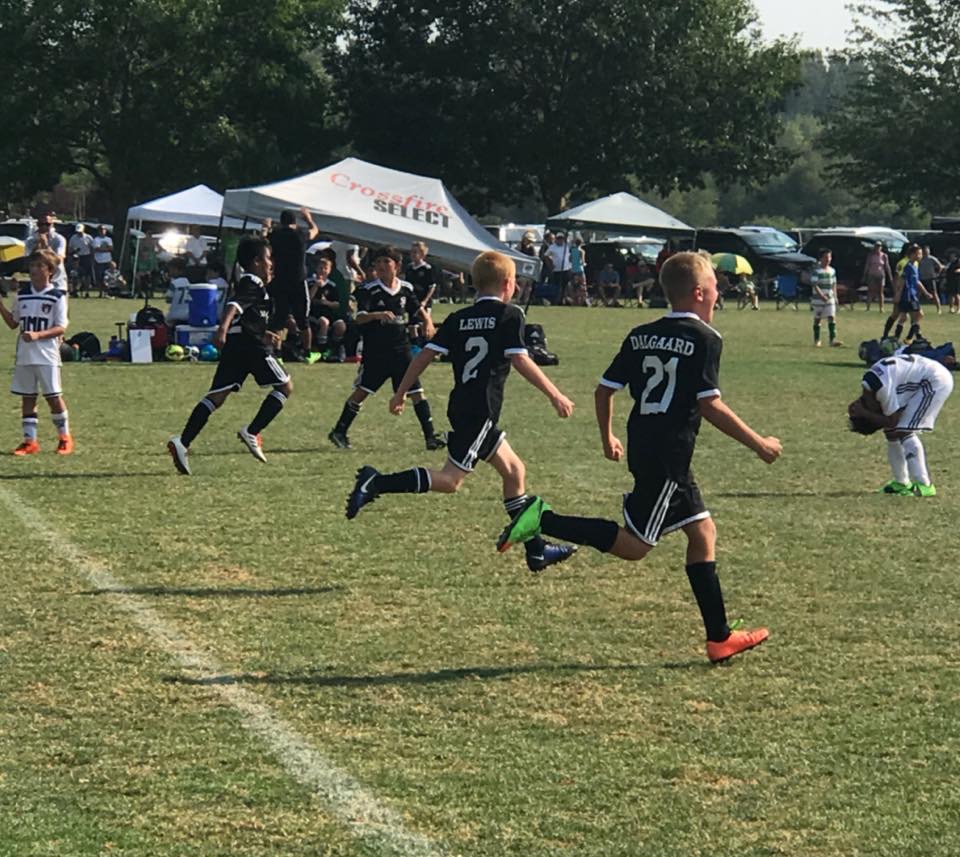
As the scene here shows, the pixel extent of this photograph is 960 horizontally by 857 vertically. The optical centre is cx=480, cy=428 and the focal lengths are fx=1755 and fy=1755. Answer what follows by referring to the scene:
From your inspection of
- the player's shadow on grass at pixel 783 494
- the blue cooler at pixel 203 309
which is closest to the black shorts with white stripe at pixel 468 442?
the player's shadow on grass at pixel 783 494

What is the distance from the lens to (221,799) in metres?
5.59

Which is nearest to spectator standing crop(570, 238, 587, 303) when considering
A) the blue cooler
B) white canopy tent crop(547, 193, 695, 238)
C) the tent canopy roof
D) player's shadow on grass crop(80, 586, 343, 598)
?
white canopy tent crop(547, 193, 695, 238)

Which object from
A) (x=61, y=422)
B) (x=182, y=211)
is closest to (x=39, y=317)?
(x=61, y=422)

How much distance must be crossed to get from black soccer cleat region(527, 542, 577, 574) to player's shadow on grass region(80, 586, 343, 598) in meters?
1.00

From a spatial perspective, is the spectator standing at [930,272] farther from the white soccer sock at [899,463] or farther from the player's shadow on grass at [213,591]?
the player's shadow on grass at [213,591]

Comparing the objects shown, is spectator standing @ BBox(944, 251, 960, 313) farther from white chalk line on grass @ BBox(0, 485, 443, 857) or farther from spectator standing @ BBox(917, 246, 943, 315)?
white chalk line on grass @ BBox(0, 485, 443, 857)

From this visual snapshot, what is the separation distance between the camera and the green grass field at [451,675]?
5445 millimetres

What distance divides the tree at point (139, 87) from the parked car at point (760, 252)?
52.1 ft

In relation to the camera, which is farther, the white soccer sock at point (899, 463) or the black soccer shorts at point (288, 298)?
the black soccer shorts at point (288, 298)

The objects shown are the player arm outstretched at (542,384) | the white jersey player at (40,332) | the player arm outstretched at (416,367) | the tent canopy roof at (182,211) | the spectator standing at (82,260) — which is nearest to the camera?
the player arm outstretched at (542,384)

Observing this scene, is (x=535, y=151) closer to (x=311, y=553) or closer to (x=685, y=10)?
(x=685, y=10)

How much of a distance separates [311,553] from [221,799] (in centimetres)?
448

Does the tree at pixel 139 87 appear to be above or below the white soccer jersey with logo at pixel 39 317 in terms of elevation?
above

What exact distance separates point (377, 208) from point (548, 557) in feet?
70.2
